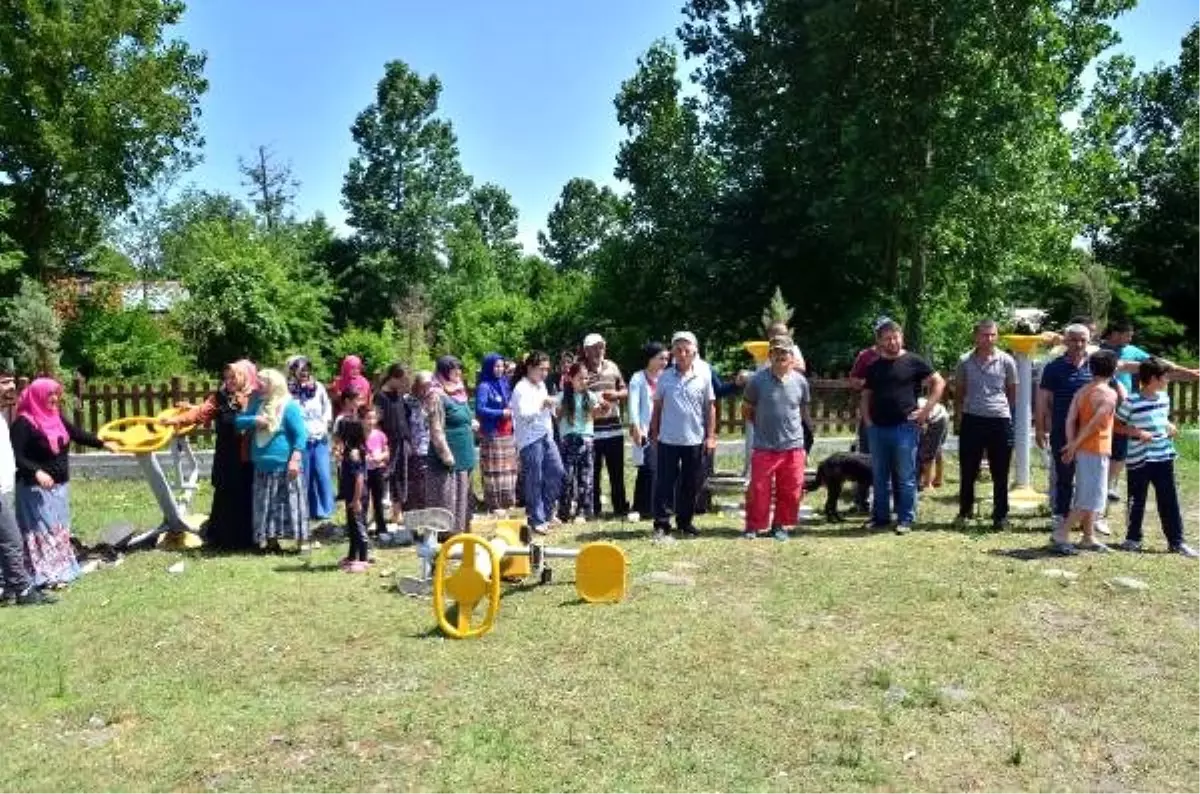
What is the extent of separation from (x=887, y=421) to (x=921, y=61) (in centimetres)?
1451

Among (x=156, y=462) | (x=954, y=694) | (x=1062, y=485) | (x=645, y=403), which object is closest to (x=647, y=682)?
(x=954, y=694)

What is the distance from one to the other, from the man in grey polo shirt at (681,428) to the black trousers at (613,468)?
93 centimetres

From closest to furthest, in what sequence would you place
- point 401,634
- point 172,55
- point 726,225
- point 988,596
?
point 401,634 → point 988,596 → point 726,225 → point 172,55

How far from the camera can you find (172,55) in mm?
29656

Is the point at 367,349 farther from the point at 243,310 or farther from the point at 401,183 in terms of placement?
the point at 401,183

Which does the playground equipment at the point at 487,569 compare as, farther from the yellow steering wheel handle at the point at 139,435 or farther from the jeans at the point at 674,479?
the yellow steering wheel handle at the point at 139,435

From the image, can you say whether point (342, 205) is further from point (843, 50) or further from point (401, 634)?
point (401, 634)

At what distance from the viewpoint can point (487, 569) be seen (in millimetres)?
6785

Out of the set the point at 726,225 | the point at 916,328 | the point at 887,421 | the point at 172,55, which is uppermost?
the point at 172,55

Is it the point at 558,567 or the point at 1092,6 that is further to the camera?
the point at 1092,6

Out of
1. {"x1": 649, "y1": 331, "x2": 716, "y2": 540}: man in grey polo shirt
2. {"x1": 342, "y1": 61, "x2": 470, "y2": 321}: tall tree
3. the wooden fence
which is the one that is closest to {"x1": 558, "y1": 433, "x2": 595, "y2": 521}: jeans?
{"x1": 649, "y1": 331, "x2": 716, "y2": 540}: man in grey polo shirt

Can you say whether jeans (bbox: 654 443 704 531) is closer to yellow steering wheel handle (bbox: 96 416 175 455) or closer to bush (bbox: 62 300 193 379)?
yellow steering wheel handle (bbox: 96 416 175 455)

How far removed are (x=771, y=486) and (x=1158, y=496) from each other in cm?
298

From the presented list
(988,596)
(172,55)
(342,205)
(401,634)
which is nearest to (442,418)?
(401,634)
